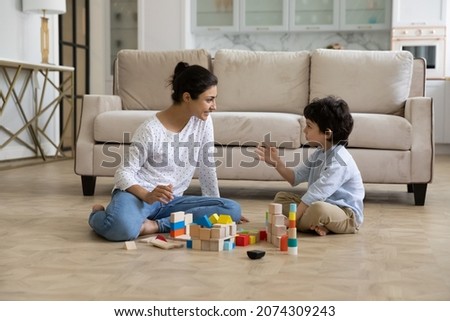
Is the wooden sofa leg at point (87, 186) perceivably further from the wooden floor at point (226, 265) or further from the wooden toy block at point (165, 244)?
the wooden toy block at point (165, 244)

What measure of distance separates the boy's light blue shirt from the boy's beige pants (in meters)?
0.03

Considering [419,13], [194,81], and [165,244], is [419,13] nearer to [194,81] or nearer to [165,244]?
[194,81]

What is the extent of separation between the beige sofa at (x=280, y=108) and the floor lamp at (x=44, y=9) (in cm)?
164

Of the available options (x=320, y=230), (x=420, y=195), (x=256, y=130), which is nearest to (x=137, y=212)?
(x=320, y=230)

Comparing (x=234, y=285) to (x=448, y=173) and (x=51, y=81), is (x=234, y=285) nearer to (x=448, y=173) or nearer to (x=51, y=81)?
(x=448, y=173)

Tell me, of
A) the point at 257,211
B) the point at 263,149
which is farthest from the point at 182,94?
the point at 257,211

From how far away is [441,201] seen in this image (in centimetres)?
339

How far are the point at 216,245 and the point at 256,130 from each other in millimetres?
1316

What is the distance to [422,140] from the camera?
10.7 feet

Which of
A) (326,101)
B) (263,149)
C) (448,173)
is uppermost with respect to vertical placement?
(326,101)

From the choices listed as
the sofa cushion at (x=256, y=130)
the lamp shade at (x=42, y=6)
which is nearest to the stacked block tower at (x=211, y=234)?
the sofa cushion at (x=256, y=130)
